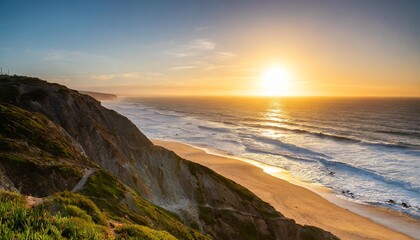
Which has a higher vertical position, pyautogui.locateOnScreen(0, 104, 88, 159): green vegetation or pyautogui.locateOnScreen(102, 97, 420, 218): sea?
pyautogui.locateOnScreen(0, 104, 88, 159): green vegetation

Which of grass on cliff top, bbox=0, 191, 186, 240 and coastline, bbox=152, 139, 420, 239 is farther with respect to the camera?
coastline, bbox=152, 139, 420, 239

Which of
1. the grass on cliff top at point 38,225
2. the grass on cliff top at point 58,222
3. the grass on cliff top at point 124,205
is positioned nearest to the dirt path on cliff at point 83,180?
the grass on cliff top at point 124,205

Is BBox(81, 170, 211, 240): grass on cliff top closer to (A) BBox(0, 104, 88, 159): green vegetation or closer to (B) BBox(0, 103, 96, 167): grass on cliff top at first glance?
(B) BBox(0, 103, 96, 167): grass on cliff top

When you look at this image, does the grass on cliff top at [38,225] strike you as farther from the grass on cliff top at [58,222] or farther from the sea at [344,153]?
the sea at [344,153]

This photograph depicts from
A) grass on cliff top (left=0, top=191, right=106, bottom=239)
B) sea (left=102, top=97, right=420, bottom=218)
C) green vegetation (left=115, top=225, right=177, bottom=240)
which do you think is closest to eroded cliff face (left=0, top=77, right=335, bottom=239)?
green vegetation (left=115, top=225, right=177, bottom=240)

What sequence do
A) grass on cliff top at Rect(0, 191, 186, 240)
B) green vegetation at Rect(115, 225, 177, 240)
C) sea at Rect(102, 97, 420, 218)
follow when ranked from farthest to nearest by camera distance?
sea at Rect(102, 97, 420, 218)
green vegetation at Rect(115, 225, 177, 240)
grass on cliff top at Rect(0, 191, 186, 240)

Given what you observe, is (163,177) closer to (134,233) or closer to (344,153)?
(134,233)
